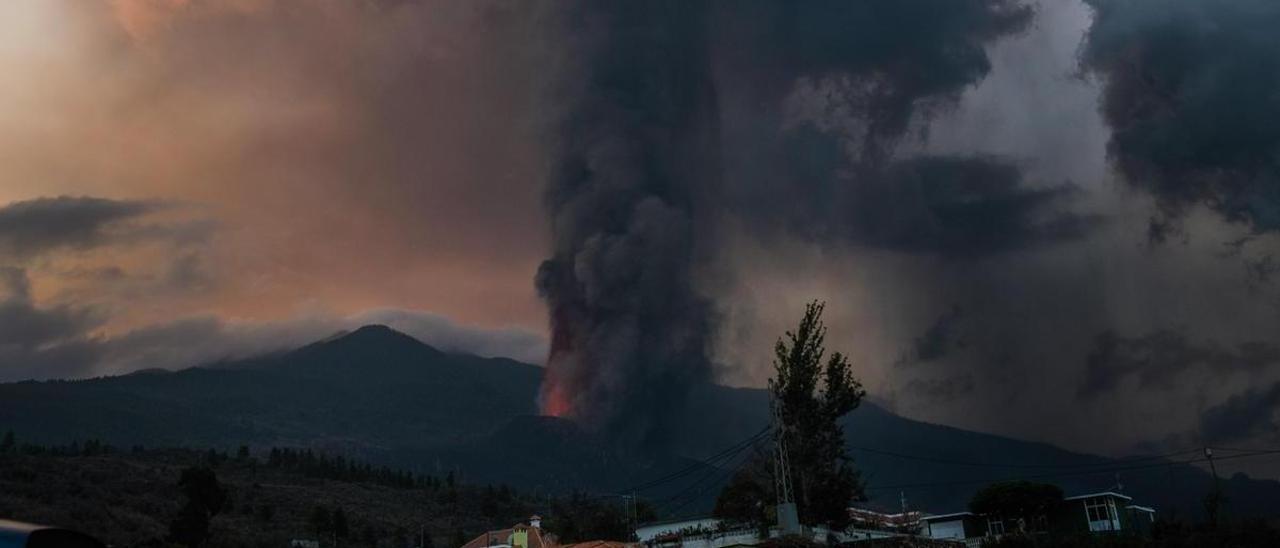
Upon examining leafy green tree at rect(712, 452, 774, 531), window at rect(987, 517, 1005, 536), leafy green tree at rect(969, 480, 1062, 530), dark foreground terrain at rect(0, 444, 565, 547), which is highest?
dark foreground terrain at rect(0, 444, 565, 547)

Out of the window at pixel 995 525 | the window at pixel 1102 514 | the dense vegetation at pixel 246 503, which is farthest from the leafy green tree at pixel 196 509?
the window at pixel 1102 514

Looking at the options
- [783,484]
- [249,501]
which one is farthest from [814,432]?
[249,501]

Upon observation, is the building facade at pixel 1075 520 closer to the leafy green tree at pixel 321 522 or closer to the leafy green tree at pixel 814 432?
the leafy green tree at pixel 814 432

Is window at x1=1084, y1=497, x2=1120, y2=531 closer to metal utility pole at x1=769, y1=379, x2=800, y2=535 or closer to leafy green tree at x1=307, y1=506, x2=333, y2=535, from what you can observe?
metal utility pole at x1=769, y1=379, x2=800, y2=535

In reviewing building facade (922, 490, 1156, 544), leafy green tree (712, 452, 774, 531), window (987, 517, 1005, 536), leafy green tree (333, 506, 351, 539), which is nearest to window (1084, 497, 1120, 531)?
building facade (922, 490, 1156, 544)

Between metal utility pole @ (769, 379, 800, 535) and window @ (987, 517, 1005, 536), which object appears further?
window @ (987, 517, 1005, 536)

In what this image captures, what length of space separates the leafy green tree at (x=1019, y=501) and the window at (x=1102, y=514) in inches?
99.8

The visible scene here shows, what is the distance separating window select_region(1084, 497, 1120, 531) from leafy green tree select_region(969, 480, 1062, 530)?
8.32 feet

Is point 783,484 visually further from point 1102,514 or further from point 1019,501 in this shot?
point 1102,514

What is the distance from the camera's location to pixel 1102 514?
68.9 metres

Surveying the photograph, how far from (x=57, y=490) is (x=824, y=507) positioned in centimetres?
7046

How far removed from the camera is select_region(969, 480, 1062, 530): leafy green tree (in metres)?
70.6

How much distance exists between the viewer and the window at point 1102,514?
223 feet

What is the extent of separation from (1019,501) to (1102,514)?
5.67 meters
